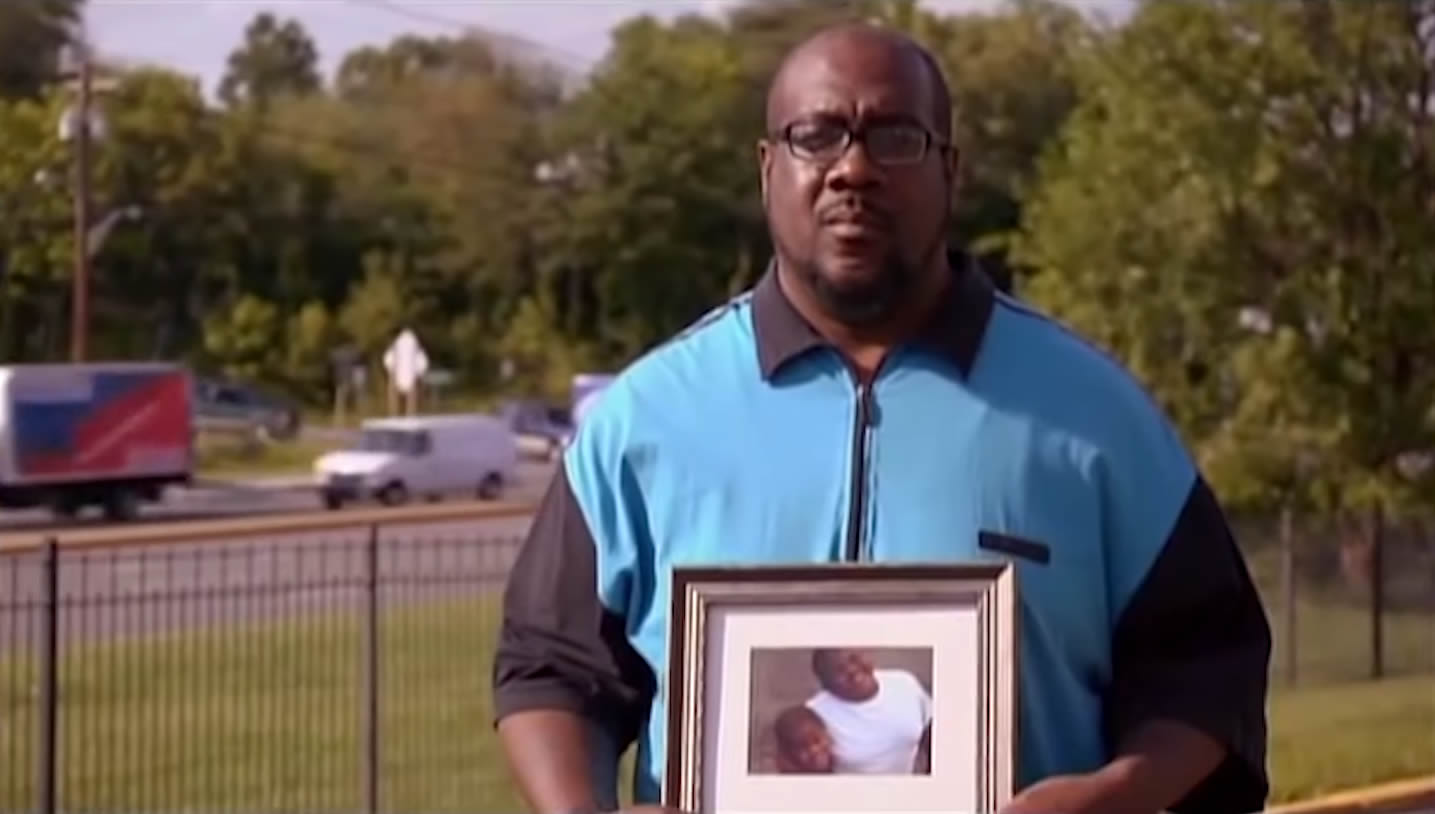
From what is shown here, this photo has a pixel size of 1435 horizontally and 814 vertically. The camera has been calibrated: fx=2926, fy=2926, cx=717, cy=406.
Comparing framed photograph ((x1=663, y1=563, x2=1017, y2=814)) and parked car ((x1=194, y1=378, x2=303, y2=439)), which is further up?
framed photograph ((x1=663, y1=563, x2=1017, y2=814))

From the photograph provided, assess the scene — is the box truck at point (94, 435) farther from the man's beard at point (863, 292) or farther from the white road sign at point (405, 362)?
the man's beard at point (863, 292)

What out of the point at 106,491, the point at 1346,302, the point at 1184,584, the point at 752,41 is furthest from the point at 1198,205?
the point at 752,41

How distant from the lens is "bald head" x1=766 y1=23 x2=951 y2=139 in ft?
8.72

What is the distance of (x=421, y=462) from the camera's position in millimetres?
32906

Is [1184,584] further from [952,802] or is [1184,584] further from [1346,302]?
[1346,302]

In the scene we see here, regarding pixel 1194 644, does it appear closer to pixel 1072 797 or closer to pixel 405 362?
pixel 1072 797

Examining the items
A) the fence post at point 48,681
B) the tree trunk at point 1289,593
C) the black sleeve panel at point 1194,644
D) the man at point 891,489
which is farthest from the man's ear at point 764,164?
the tree trunk at point 1289,593

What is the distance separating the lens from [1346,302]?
1705 cm

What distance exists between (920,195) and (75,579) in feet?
39.1

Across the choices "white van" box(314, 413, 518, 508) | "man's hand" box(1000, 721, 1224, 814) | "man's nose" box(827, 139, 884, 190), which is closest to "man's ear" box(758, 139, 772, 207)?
"man's nose" box(827, 139, 884, 190)

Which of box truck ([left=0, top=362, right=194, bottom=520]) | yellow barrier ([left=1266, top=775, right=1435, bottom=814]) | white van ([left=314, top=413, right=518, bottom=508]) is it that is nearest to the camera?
yellow barrier ([left=1266, top=775, right=1435, bottom=814])

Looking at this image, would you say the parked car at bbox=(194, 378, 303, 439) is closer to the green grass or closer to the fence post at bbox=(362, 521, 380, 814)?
the green grass

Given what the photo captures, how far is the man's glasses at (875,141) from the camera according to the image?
261 cm

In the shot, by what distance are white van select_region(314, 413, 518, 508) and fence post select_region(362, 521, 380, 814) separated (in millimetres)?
19859
